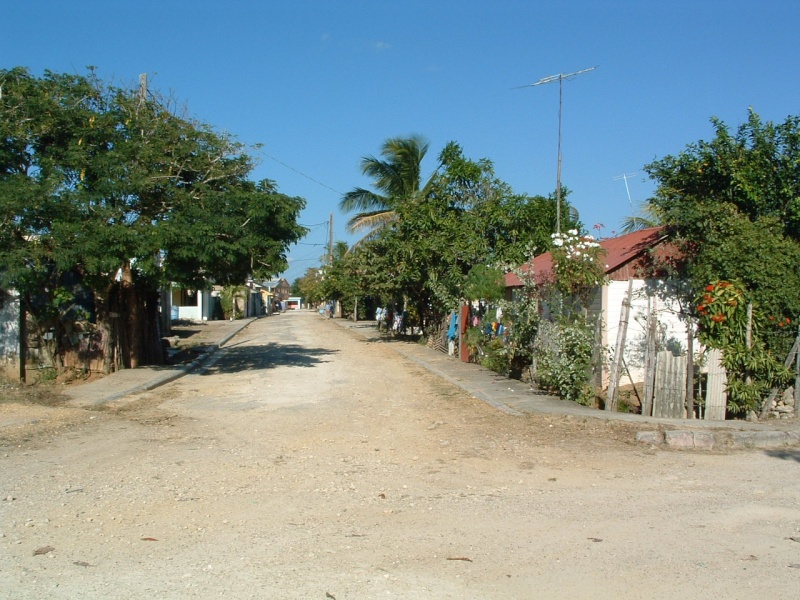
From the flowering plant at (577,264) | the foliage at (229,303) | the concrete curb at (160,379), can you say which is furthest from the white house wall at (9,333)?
the foliage at (229,303)

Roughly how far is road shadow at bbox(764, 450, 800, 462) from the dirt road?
6 centimetres

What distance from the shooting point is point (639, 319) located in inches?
540

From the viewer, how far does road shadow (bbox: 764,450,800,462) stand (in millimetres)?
8977

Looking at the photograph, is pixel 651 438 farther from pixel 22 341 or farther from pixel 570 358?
pixel 22 341

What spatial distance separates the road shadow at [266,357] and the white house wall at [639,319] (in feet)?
29.9

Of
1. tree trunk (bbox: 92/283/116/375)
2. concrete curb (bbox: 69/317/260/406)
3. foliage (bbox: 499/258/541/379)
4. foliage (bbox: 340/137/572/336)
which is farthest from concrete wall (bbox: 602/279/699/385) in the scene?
tree trunk (bbox: 92/283/116/375)

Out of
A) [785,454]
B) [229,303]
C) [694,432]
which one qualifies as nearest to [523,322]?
[694,432]

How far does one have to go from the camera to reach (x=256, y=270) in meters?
17.8

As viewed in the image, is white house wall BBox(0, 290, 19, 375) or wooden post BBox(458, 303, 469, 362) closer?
white house wall BBox(0, 290, 19, 375)

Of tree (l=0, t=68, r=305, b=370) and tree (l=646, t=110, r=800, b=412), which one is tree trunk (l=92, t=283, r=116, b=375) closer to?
tree (l=0, t=68, r=305, b=370)

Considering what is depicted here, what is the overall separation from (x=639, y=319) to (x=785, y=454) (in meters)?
4.81

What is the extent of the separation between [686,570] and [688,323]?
6760 millimetres

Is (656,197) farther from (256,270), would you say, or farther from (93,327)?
(93,327)

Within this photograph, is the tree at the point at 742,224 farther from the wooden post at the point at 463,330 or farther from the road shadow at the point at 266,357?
the road shadow at the point at 266,357
